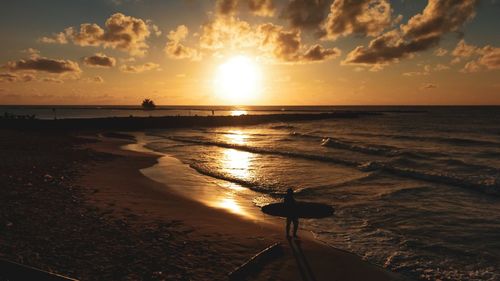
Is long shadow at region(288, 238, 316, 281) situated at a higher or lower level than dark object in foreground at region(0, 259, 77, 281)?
lower

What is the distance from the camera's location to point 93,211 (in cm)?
1255

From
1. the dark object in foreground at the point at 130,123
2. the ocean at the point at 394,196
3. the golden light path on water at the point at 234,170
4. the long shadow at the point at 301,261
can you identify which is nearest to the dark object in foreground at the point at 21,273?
the long shadow at the point at 301,261

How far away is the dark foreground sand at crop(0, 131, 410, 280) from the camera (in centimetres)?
845

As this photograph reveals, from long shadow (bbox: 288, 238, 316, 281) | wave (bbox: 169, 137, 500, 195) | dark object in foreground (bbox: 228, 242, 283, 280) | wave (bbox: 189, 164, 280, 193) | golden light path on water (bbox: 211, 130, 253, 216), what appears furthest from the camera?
wave (bbox: 169, 137, 500, 195)

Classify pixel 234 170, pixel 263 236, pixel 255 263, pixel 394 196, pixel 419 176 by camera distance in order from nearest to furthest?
pixel 255 263, pixel 263 236, pixel 394 196, pixel 419 176, pixel 234 170

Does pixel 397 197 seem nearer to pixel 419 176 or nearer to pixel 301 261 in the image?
pixel 419 176

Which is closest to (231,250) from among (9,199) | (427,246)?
(427,246)

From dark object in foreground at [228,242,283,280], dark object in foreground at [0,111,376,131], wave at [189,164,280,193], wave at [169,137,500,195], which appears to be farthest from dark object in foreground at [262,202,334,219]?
dark object in foreground at [0,111,376,131]

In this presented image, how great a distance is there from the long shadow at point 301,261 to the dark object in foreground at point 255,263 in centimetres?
46

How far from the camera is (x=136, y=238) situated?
1030 cm

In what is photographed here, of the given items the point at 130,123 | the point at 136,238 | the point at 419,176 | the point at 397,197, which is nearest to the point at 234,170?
the point at 397,197

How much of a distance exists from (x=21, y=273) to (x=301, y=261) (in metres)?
6.10

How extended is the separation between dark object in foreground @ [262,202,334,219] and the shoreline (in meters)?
0.66

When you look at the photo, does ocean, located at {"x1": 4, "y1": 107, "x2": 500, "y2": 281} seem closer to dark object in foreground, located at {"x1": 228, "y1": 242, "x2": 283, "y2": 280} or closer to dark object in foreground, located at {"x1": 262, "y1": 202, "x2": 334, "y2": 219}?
dark object in foreground, located at {"x1": 262, "y1": 202, "x2": 334, "y2": 219}
